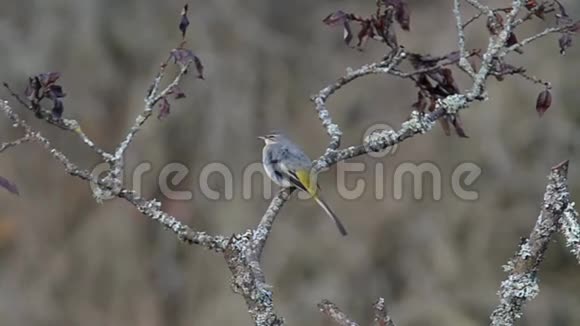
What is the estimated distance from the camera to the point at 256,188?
7.10 m

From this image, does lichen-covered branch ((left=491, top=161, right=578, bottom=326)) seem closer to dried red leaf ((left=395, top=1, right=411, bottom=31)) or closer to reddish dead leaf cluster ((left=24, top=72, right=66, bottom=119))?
dried red leaf ((left=395, top=1, right=411, bottom=31))

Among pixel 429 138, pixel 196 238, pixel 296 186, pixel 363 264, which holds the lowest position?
pixel 196 238

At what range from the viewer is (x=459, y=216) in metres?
7.29

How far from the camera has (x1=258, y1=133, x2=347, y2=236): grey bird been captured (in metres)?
3.17

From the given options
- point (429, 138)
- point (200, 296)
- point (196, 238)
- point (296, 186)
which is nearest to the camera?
point (196, 238)

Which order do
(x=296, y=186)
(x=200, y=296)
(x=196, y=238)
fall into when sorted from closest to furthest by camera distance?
(x=196, y=238)
(x=296, y=186)
(x=200, y=296)

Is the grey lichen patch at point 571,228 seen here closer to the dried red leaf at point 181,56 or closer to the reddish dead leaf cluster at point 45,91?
the dried red leaf at point 181,56

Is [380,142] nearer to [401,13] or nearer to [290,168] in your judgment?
[401,13]

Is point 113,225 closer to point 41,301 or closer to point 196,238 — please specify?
point 41,301

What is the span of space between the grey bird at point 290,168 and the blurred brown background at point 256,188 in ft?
9.99

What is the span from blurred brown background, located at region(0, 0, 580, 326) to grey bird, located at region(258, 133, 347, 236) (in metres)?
3.05

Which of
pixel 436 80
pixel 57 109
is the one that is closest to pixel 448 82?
pixel 436 80

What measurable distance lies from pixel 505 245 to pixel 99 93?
274 cm

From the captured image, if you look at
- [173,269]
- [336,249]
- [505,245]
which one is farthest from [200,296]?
[505,245]
